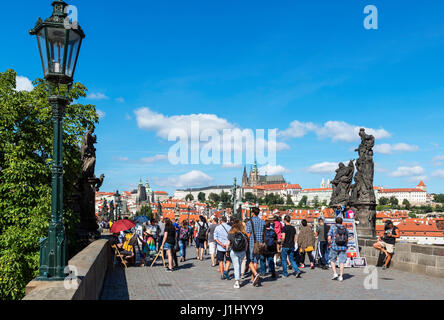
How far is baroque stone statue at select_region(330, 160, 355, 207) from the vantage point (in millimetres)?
17266

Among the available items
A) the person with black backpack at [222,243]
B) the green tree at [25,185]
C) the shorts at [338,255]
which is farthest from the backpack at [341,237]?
the green tree at [25,185]

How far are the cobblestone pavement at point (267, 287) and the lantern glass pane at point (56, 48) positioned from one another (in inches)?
171

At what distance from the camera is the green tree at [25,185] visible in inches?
536

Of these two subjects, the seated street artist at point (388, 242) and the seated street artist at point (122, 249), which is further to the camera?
the seated street artist at point (122, 249)

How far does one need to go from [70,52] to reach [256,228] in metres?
5.88

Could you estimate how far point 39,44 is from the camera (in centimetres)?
585

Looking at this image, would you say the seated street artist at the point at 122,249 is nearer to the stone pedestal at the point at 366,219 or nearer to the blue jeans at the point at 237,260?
the blue jeans at the point at 237,260

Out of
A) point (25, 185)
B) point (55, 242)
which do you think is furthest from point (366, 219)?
point (55, 242)

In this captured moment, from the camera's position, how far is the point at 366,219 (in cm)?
1531

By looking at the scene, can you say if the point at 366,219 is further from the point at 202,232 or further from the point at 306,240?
the point at 202,232

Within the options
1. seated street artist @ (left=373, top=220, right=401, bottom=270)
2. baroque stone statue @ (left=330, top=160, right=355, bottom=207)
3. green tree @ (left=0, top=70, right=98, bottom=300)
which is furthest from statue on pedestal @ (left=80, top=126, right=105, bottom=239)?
seated street artist @ (left=373, top=220, right=401, bottom=270)

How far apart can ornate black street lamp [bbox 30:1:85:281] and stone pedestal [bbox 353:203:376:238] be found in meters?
11.8

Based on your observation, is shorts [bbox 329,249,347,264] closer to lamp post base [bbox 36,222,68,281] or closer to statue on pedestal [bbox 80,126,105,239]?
lamp post base [bbox 36,222,68,281]

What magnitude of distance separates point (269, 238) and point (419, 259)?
434cm
